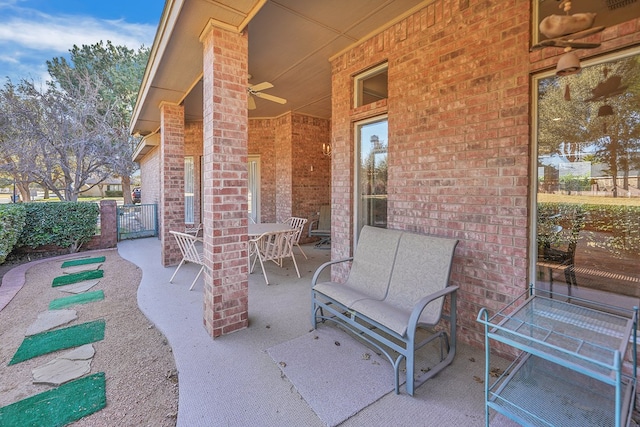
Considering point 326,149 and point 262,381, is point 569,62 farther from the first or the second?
point 326,149

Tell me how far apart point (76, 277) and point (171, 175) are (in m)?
2.34

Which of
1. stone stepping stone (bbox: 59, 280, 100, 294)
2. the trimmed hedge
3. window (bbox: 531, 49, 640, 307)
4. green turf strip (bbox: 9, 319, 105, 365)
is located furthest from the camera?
stone stepping stone (bbox: 59, 280, 100, 294)

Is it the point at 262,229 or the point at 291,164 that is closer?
the point at 262,229

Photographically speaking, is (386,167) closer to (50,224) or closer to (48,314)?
(48,314)

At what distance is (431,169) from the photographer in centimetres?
295

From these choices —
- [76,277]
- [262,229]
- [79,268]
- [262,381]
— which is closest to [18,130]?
[79,268]

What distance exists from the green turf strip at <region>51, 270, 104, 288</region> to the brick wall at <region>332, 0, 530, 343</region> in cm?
514

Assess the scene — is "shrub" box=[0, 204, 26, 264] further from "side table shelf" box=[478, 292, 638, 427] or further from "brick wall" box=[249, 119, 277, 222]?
"side table shelf" box=[478, 292, 638, 427]

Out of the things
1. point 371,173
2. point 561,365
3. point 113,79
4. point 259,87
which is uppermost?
point 113,79

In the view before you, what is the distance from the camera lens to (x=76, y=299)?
12.8 feet

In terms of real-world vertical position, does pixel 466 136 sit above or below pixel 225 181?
above

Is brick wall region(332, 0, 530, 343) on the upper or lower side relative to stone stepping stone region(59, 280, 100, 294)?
upper

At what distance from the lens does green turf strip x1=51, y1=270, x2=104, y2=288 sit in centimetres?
460

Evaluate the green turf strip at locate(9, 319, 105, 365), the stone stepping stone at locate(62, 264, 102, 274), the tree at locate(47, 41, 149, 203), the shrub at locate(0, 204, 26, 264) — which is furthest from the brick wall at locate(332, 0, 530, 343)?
the tree at locate(47, 41, 149, 203)
